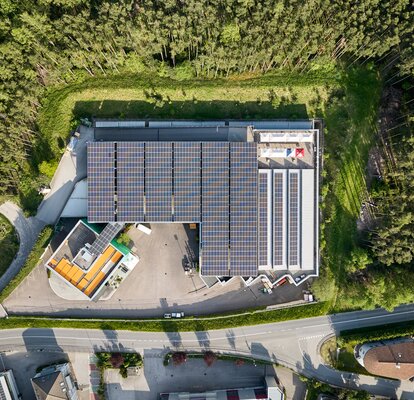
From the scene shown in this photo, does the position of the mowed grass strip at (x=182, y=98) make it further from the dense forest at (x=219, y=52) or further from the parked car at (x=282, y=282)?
the parked car at (x=282, y=282)

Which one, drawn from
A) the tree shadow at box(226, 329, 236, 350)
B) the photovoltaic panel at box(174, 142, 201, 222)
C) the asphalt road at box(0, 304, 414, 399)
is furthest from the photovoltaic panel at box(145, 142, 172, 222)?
the tree shadow at box(226, 329, 236, 350)

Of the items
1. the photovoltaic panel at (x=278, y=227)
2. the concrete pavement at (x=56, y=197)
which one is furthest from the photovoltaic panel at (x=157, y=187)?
the photovoltaic panel at (x=278, y=227)

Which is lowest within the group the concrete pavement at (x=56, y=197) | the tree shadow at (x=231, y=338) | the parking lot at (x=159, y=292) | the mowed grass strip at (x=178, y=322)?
the tree shadow at (x=231, y=338)

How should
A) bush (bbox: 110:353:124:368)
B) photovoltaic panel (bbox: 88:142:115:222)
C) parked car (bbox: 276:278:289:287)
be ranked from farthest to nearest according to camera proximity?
parked car (bbox: 276:278:289:287)
bush (bbox: 110:353:124:368)
photovoltaic panel (bbox: 88:142:115:222)

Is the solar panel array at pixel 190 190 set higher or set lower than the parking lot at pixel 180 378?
→ higher

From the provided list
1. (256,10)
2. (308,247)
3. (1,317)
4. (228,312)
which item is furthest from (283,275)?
(1,317)

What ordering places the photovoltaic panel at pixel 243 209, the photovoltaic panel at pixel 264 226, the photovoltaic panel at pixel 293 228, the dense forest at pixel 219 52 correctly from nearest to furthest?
the dense forest at pixel 219 52
the photovoltaic panel at pixel 243 209
the photovoltaic panel at pixel 293 228
the photovoltaic panel at pixel 264 226

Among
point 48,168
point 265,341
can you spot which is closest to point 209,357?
point 265,341

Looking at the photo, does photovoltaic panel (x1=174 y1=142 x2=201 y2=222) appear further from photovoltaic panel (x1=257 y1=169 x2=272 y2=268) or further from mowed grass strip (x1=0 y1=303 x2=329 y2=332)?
mowed grass strip (x1=0 y1=303 x2=329 y2=332)
